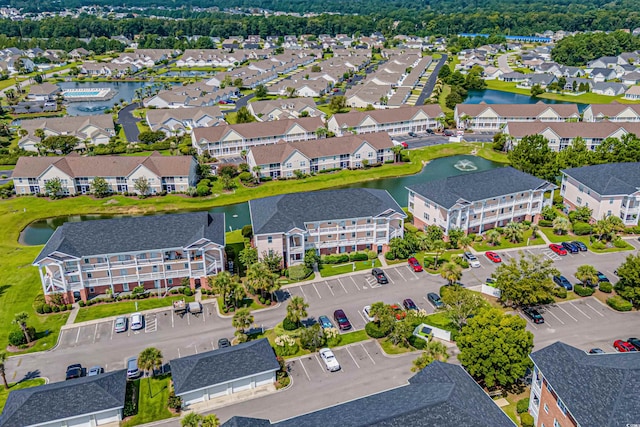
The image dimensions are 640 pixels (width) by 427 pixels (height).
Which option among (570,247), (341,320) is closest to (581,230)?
(570,247)

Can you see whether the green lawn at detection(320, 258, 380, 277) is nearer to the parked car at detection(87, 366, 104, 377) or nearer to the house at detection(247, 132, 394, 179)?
the parked car at detection(87, 366, 104, 377)

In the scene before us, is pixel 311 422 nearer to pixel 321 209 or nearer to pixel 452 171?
pixel 321 209

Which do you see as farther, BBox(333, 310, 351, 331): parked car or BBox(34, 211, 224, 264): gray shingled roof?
BBox(34, 211, 224, 264): gray shingled roof

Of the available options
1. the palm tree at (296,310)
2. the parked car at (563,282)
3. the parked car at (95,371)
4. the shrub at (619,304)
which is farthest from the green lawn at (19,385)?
the shrub at (619,304)

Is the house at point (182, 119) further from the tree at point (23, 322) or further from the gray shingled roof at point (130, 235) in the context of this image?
the tree at point (23, 322)

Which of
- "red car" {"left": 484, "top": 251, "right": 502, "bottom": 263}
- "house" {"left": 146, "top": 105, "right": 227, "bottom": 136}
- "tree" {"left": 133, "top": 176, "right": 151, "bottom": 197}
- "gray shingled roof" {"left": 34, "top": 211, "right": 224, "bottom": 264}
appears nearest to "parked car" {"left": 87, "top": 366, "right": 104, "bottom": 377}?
"gray shingled roof" {"left": 34, "top": 211, "right": 224, "bottom": 264}

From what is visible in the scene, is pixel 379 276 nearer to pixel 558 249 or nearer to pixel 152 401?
pixel 558 249
